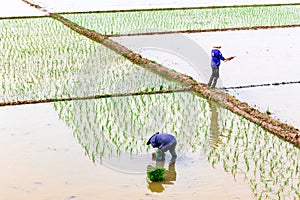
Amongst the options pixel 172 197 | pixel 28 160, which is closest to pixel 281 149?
pixel 172 197

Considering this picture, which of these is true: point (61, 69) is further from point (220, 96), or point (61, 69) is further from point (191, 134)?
point (191, 134)

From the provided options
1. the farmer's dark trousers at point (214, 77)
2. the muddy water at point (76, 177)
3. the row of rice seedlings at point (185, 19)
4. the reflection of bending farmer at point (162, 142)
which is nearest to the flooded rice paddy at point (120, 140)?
the muddy water at point (76, 177)

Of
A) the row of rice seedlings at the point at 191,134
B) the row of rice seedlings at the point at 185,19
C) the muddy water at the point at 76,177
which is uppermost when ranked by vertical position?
the row of rice seedlings at the point at 185,19

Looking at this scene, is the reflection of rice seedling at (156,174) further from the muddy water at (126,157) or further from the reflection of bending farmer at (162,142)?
the reflection of bending farmer at (162,142)

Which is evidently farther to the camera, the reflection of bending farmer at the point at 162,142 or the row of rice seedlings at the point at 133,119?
the row of rice seedlings at the point at 133,119

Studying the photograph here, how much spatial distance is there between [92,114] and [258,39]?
605cm

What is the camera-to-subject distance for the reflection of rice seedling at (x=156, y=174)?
479 centimetres

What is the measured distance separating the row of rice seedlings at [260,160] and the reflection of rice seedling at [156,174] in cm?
73

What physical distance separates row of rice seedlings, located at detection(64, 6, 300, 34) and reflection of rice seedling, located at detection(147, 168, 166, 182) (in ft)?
24.3

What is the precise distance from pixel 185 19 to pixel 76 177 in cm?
954

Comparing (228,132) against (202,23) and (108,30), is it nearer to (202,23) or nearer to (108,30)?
(108,30)

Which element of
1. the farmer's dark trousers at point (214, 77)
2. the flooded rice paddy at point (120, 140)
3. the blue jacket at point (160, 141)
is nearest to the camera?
the flooded rice paddy at point (120, 140)

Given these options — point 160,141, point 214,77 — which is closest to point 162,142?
point 160,141

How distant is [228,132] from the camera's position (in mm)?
6203
